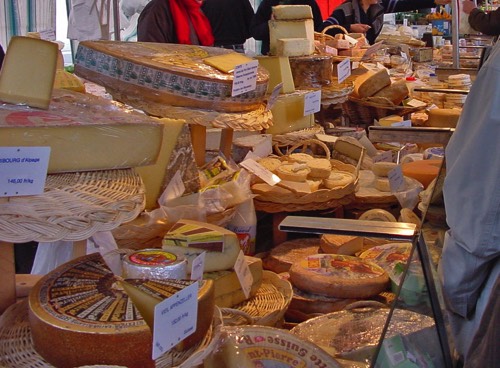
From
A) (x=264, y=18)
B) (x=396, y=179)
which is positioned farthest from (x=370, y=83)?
(x=264, y=18)

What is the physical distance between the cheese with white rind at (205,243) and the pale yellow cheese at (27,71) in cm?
48

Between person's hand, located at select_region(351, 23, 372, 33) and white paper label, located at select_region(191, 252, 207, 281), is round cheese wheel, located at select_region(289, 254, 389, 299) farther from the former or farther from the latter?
person's hand, located at select_region(351, 23, 372, 33)

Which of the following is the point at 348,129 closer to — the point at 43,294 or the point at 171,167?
the point at 171,167

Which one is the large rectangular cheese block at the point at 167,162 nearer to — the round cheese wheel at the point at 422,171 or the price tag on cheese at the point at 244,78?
the price tag on cheese at the point at 244,78

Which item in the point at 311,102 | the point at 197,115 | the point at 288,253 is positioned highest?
the point at 197,115

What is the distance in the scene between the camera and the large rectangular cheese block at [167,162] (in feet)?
6.39

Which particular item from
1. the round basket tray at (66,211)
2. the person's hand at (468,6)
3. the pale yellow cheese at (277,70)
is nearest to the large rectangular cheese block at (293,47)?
the pale yellow cheese at (277,70)

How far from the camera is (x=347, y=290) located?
1.90 m

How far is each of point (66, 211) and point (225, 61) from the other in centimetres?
125

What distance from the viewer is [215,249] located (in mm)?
1660

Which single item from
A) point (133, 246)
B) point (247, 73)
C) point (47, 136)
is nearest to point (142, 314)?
point (47, 136)

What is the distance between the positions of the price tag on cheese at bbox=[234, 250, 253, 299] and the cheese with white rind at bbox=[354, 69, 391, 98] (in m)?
2.24

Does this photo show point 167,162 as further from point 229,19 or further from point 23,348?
point 229,19

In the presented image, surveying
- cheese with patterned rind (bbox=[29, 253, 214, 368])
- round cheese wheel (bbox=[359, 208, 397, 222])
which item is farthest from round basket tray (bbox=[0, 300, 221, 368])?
round cheese wheel (bbox=[359, 208, 397, 222])
